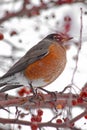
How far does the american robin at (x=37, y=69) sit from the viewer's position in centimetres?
393

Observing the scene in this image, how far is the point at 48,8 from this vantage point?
527 centimetres

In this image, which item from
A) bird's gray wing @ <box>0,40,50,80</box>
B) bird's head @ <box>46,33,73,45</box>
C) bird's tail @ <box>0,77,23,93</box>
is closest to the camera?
bird's tail @ <box>0,77,23,93</box>

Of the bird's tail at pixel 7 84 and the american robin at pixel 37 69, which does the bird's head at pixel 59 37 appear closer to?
the american robin at pixel 37 69

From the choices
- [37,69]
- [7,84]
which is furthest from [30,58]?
[7,84]

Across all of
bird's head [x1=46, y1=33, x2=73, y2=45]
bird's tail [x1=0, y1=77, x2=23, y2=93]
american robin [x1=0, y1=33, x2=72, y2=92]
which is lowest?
bird's tail [x1=0, y1=77, x2=23, y2=93]

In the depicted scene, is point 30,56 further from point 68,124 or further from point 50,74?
point 68,124

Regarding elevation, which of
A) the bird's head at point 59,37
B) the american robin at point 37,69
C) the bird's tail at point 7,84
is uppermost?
the bird's head at point 59,37

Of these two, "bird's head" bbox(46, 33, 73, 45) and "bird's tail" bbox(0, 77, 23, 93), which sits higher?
"bird's head" bbox(46, 33, 73, 45)

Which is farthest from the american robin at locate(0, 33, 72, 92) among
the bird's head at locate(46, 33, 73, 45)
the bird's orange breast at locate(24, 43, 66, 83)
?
the bird's head at locate(46, 33, 73, 45)

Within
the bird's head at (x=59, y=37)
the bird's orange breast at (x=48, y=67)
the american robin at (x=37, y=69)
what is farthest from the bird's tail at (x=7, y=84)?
the bird's head at (x=59, y=37)

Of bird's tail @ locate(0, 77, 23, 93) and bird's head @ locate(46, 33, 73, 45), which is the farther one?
bird's head @ locate(46, 33, 73, 45)

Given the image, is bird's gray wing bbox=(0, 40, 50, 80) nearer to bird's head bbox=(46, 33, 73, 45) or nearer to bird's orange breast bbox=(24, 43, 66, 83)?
bird's orange breast bbox=(24, 43, 66, 83)

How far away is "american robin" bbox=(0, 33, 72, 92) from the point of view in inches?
155

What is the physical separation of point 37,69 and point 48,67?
0.13 m
